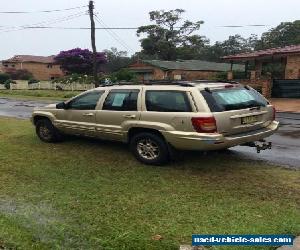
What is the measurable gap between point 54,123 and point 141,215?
5014 millimetres

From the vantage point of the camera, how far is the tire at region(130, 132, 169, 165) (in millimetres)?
7512

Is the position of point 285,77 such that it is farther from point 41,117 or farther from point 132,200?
point 132,200

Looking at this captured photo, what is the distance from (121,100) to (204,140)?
2133 millimetres

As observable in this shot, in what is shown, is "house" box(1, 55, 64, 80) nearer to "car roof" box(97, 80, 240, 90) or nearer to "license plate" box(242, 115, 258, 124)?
"car roof" box(97, 80, 240, 90)

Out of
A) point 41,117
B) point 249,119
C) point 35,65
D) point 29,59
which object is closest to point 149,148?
point 249,119

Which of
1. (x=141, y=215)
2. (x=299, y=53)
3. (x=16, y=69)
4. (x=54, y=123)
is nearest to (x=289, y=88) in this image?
(x=299, y=53)

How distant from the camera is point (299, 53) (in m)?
27.3

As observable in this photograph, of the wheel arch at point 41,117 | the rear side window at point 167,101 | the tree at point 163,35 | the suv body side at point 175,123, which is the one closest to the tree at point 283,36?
the tree at point 163,35

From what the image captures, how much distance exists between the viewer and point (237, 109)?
7.24 m

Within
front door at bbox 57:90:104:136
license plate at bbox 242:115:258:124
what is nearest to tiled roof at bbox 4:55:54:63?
front door at bbox 57:90:104:136

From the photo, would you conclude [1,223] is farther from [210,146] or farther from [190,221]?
[210,146]

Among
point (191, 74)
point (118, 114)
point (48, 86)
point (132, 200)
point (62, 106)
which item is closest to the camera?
point (132, 200)

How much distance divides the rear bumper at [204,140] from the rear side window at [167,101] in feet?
1.41

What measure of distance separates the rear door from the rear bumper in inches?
4.2
